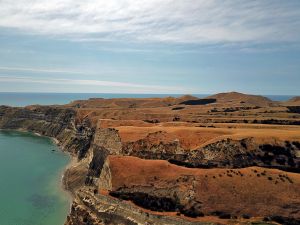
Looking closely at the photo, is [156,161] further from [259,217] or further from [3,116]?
[3,116]

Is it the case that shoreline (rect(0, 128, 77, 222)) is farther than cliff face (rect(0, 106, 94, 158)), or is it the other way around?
cliff face (rect(0, 106, 94, 158))

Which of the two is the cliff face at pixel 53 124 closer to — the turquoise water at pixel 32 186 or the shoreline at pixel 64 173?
the shoreline at pixel 64 173

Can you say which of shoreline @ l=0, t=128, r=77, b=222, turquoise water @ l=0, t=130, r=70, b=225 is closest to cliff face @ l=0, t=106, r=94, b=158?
shoreline @ l=0, t=128, r=77, b=222

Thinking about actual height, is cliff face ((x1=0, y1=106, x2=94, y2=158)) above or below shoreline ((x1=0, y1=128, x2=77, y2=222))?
above

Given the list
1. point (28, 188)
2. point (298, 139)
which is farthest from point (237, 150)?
point (28, 188)

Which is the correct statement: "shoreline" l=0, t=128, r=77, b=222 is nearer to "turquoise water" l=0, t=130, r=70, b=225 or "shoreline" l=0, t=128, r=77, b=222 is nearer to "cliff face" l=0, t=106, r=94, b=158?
"turquoise water" l=0, t=130, r=70, b=225

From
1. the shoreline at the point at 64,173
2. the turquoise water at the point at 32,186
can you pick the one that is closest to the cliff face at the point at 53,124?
the shoreline at the point at 64,173

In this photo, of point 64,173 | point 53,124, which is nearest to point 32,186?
point 64,173

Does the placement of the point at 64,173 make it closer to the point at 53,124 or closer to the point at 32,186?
the point at 32,186
